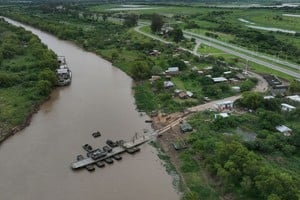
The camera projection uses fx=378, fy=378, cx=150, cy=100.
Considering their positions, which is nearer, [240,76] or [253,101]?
[253,101]

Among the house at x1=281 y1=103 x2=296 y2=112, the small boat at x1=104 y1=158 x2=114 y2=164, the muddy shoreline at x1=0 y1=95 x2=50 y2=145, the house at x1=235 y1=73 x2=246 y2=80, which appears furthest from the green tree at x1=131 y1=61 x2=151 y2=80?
the small boat at x1=104 y1=158 x2=114 y2=164

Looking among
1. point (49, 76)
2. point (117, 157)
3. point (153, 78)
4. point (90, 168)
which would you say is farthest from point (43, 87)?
point (90, 168)

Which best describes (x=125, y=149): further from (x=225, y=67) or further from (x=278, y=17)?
(x=278, y=17)

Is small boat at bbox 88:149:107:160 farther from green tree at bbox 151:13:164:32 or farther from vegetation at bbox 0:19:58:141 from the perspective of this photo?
green tree at bbox 151:13:164:32

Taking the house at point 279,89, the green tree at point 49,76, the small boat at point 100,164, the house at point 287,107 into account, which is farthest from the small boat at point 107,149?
the house at point 279,89

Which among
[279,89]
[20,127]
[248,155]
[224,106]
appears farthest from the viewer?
[279,89]

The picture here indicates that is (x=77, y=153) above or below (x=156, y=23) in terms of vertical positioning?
below

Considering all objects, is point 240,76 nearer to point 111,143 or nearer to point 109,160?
point 111,143

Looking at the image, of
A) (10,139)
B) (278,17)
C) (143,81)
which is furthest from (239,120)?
(278,17)
